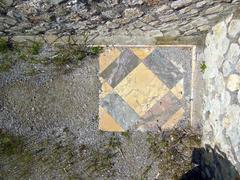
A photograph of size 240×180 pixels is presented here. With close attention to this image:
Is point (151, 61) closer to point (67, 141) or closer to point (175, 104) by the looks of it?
point (175, 104)

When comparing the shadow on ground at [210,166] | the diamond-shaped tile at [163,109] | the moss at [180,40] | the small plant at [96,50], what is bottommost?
the shadow on ground at [210,166]

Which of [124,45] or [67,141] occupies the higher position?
[124,45]

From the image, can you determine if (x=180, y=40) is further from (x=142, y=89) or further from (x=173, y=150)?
(x=173, y=150)

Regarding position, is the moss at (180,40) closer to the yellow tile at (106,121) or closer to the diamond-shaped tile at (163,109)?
the diamond-shaped tile at (163,109)

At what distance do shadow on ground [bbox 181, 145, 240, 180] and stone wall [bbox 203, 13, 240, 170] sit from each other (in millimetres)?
58

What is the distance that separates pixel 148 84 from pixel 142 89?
7 cm

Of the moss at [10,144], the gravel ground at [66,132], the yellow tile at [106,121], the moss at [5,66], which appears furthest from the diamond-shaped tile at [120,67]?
the moss at [10,144]

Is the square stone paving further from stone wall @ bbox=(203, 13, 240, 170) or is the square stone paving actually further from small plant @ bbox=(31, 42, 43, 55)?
small plant @ bbox=(31, 42, 43, 55)

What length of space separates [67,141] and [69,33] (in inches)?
35.6

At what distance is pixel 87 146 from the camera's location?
12.0 feet

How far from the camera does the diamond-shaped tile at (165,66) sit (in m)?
3.63

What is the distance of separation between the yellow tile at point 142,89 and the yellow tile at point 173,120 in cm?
20

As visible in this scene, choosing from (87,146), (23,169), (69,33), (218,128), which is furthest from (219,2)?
(23,169)

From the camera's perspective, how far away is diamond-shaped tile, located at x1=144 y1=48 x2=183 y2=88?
3631 mm
